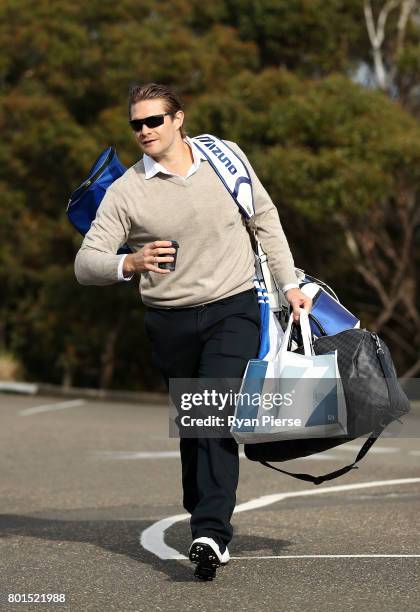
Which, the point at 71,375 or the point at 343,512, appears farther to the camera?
the point at 71,375

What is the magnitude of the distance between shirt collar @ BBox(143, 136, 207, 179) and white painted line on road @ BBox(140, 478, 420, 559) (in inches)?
71.4

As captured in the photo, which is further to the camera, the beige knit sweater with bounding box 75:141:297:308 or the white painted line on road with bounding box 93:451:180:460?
the white painted line on road with bounding box 93:451:180:460

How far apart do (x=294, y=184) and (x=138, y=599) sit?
14.8 m

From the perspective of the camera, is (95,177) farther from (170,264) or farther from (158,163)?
(170,264)

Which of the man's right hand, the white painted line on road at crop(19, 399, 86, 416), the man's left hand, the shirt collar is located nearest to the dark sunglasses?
the shirt collar

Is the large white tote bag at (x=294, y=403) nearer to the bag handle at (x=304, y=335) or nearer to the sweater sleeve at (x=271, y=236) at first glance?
the bag handle at (x=304, y=335)

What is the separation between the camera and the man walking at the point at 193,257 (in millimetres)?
6090

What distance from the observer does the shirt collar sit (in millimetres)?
6164

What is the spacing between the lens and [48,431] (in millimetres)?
14695

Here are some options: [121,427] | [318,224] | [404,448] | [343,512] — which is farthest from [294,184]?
[343,512]

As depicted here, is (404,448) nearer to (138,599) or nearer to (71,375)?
(138,599)

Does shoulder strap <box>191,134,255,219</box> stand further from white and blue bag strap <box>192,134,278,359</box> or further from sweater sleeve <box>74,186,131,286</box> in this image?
sweater sleeve <box>74,186,131,286</box>

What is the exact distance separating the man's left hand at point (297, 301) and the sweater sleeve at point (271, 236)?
12cm

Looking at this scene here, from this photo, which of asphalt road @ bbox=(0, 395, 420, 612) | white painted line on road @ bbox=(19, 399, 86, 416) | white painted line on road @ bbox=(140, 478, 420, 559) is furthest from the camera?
white painted line on road @ bbox=(19, 399, 86, 416)
